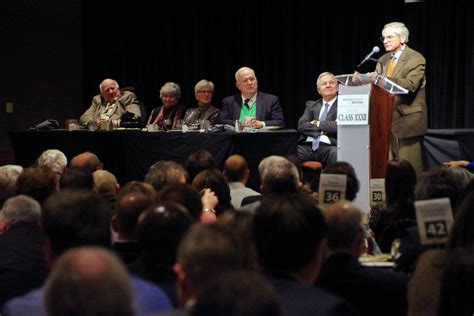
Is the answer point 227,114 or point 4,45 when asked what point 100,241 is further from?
point 4,45

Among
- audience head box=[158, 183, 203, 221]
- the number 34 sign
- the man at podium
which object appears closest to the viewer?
the number 34 sign

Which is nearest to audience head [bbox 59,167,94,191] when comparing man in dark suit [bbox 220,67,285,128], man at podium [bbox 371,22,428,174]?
man at podium [bbox 371,22,428,174]

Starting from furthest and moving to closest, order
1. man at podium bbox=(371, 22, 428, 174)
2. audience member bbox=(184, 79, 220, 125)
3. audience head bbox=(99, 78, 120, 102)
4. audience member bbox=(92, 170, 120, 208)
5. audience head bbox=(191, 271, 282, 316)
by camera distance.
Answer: audience head bbox=(99, 78, 120, 102) < audience member bbox=(184, 79, 220, 125) < man at podium bbox=(371, 22, 428, 174) < audience member bbox=(92, 170, 120, 208) < audience head bbox=(191, 271, 282, 316)

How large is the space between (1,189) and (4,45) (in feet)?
18.3

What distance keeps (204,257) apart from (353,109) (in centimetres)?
444

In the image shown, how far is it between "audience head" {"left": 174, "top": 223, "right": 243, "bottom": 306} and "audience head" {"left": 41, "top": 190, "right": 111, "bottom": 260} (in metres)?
0.63

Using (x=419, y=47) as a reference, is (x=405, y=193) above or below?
below

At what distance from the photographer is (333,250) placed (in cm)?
305

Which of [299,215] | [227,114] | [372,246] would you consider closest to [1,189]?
[372,246]

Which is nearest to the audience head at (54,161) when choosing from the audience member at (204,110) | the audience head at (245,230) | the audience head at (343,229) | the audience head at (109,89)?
the audience member at (204,110)

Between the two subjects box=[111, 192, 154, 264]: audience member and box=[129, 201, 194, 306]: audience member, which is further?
box=[111, 192, 154, 264]: audience member

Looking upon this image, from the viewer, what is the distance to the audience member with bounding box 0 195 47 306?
3.49m

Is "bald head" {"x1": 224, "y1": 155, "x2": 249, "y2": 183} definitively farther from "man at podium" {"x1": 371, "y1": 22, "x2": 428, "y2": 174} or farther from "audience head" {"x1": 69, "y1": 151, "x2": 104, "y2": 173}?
"man at podium" {"x1": 371, "y1": 22, "x2": 428, "y2": 174}

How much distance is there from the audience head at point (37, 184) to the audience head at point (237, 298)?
9.03ft
